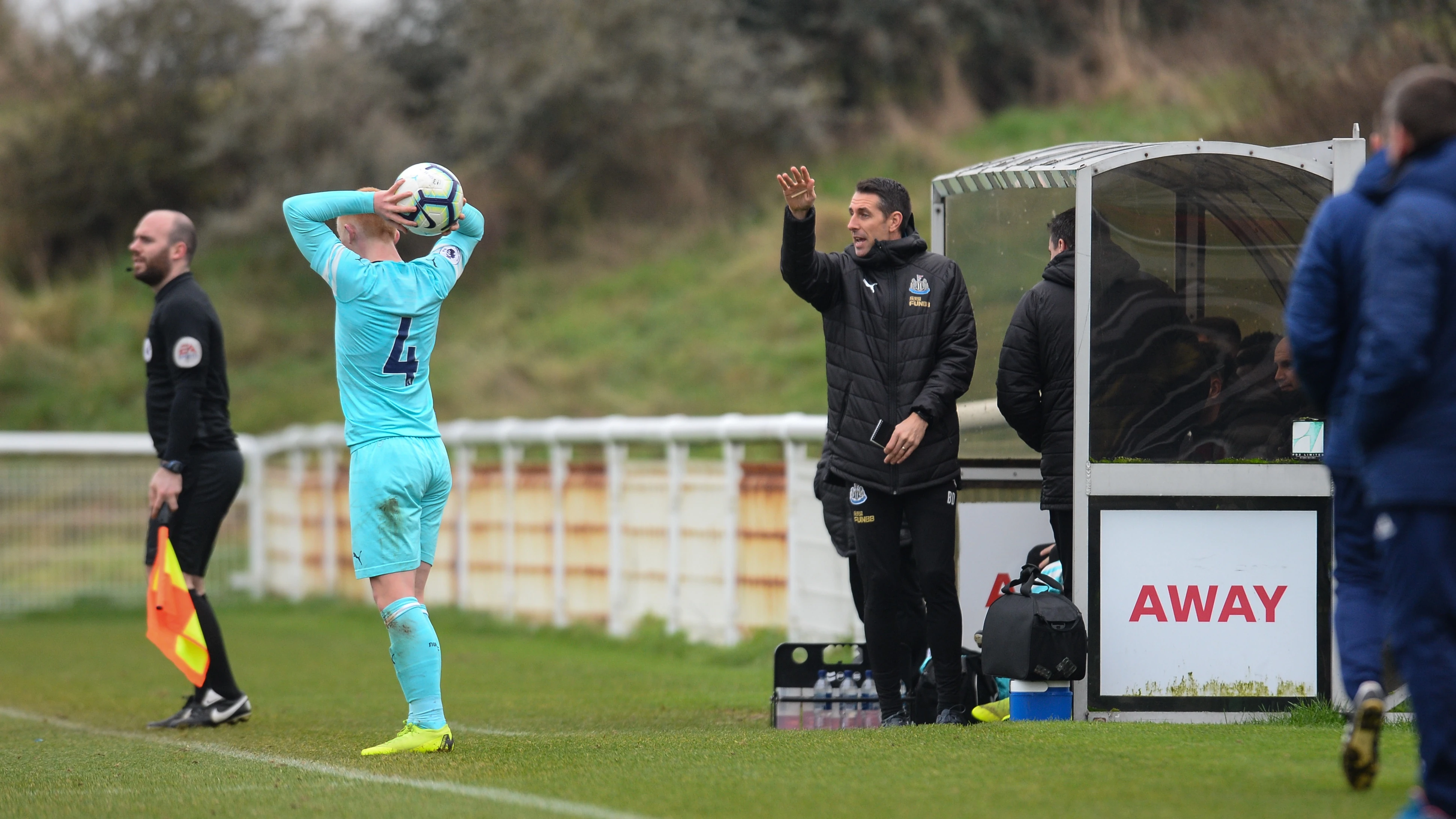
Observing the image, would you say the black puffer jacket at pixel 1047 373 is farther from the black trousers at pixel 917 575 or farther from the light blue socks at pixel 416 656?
the light blue socks at pixel 416 656

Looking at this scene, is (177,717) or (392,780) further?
(177,717)

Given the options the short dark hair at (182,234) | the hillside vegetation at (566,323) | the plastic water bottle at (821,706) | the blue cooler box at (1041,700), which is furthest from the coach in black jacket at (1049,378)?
the hillside vegetation at (566,323)

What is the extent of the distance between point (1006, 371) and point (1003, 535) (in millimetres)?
1323

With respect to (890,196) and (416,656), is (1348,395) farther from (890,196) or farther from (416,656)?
(416,656)

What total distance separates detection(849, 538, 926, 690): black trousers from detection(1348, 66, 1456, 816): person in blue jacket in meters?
3.31

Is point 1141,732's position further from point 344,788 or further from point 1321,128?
point 1321,128

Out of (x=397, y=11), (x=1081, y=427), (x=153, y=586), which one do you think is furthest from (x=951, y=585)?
(x=397, y=11)

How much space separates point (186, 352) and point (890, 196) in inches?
143

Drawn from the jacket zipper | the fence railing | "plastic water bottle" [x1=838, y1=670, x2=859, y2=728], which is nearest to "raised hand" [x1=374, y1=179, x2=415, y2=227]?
the jacket zipper

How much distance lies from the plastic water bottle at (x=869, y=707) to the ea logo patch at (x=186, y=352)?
369 cm

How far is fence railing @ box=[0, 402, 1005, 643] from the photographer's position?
11797 mm

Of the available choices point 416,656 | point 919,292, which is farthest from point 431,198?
point 919,292

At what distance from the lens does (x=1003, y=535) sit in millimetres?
8242

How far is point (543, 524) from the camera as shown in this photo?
15.0 metres
